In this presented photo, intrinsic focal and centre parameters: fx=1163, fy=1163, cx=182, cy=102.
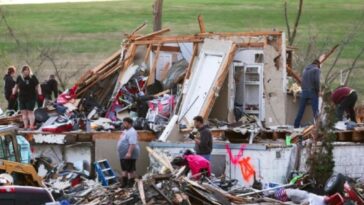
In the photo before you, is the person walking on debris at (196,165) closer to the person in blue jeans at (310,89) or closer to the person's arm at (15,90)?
the person in blue jeans at (310,89)

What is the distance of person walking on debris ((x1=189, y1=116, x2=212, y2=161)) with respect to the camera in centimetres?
2389

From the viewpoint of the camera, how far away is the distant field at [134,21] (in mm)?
54812

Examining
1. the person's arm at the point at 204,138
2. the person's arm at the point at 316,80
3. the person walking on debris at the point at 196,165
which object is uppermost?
the person's arm at the point at 316,80

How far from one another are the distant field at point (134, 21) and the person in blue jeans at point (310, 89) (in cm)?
1895

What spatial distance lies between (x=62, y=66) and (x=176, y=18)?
19235mm

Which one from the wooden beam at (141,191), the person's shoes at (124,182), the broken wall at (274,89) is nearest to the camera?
the wooden beam at (141,191)

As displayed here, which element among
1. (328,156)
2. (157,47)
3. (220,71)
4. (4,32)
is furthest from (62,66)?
(328,156)

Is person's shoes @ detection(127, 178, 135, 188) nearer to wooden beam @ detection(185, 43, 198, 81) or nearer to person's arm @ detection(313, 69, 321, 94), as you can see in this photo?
wooden beam @ detection(185, 43, 198, 81)

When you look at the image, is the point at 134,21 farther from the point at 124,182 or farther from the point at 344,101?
the point at 124,182

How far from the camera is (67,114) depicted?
2864 centimetres

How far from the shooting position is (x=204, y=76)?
2819 centimetres

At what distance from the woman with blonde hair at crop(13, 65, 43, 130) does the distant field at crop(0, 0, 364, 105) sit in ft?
59.9

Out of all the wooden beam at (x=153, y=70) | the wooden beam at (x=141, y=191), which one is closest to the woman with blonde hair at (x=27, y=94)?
the wooden beam at (x=153, y=70)

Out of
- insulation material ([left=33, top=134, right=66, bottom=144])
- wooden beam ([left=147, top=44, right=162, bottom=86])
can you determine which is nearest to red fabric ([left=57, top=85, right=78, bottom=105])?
wooden beam ([left=147, top=44, right=162, bottom=86])
